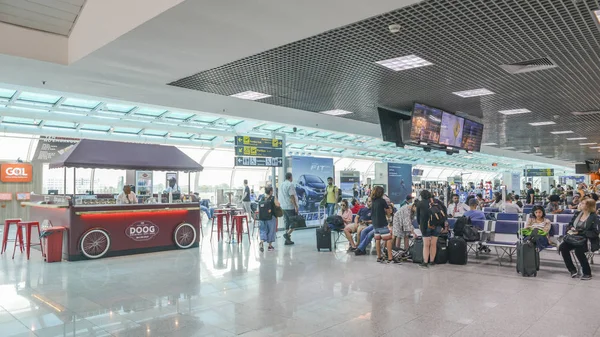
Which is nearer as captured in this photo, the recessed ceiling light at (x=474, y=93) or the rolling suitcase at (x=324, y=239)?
the recessed ceiling light at (x=474, y=93)

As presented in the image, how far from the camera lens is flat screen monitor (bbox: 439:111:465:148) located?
390 inches

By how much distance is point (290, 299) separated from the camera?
17.3ft

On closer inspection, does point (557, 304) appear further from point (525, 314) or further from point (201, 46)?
point (201, 46)

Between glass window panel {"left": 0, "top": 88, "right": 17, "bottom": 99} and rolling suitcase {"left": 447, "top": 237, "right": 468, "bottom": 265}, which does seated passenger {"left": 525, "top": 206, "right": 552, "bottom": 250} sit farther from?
glass window panel {"left": 0, "top": 88, "right": 17, "bottom": 99}

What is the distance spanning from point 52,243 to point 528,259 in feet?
27.4

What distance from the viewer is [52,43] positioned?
6215mm

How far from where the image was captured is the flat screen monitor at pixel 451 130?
32.5ft

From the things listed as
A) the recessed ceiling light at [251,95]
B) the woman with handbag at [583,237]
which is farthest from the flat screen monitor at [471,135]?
the recessed ceiling light at [251,95]

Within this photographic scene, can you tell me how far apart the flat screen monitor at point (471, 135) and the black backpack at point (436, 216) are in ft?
12.5

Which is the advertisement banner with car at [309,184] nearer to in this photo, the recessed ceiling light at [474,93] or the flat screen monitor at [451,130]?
the flat screen monitor at [451,130]

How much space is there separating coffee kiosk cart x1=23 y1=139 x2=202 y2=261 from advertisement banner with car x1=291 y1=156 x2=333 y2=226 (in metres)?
4.63

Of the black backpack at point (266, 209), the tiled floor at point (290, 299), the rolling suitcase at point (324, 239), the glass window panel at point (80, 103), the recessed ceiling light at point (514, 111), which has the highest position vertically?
the glass window panel at point (80, 103)

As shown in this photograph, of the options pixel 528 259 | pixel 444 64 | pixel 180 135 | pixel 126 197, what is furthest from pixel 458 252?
pixel 180 135

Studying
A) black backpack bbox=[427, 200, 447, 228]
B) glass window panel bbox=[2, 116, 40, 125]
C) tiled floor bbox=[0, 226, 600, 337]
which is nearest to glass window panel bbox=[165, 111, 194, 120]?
glass window panel bbox=[2, 116, 40, 125]
